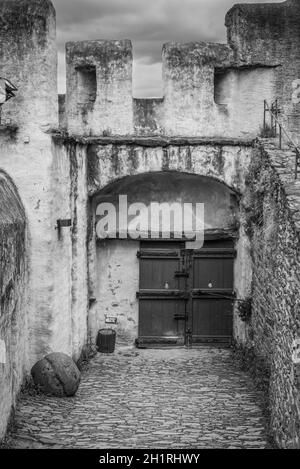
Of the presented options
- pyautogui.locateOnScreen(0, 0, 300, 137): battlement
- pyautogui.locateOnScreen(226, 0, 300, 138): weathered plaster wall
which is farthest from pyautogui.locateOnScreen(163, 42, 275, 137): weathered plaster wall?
pyautogui.locateOnScreen(226, 0, 300, 138): weathered plaster wall

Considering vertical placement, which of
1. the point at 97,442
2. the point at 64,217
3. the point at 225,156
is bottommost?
the point at 97,442

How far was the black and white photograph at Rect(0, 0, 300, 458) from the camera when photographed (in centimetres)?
912

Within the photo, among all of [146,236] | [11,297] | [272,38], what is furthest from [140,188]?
[11,297]

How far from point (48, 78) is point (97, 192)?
295 cm

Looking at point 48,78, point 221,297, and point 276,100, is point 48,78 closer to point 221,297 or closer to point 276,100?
point 276,100

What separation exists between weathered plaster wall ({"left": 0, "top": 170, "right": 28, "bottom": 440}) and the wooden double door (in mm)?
3677

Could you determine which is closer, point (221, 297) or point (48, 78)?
point (48, 78)

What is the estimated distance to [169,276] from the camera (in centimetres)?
1330

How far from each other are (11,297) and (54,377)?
1.81 meters

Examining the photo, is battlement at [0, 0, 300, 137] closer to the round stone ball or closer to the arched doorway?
the arched doorway

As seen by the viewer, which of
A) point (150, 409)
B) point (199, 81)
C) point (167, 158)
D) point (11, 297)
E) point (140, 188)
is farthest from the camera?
point (140, 188)

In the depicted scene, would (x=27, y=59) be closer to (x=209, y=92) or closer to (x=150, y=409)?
(x=209, y=92)

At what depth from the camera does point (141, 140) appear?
1220 cm
